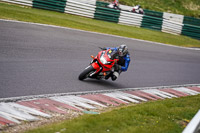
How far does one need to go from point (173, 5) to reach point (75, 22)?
1925cm

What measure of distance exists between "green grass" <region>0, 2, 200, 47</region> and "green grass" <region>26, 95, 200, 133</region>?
10935 millimetres

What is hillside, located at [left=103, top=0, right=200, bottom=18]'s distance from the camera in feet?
109

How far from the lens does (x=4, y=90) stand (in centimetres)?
680

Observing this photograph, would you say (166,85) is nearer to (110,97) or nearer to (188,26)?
(110,97)

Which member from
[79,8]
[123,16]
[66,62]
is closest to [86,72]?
[66,62]

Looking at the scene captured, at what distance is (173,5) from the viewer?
36031mm

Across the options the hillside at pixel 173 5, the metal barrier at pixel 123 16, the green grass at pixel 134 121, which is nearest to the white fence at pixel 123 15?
the metal barrier at pixel 123 16

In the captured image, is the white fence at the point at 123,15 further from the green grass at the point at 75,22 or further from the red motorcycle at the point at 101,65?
the red motorcycle at the point at 101,65

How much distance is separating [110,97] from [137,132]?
294 cm

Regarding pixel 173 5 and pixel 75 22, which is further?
pixel 173 5

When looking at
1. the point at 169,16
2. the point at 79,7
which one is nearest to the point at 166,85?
the point at 79,7

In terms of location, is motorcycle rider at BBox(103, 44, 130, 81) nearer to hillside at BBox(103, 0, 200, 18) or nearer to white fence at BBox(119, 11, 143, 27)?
white fence at BBox(119, 11, 143, 27)

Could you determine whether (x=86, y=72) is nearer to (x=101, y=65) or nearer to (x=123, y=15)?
(x=101, y=65)

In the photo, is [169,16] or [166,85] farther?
[169,16]
